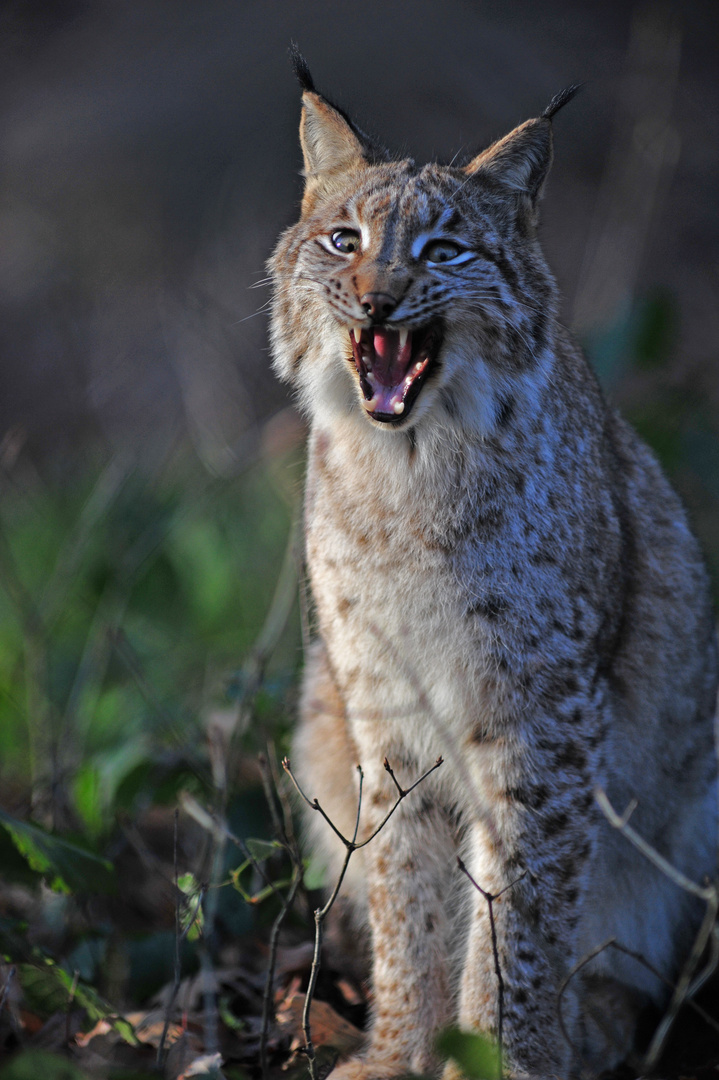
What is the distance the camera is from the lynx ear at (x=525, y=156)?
10.6ft

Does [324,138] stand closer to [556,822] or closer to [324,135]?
[324,135]

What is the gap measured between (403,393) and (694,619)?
1.64 m

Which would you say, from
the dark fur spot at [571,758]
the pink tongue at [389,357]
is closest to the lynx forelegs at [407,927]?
the dark fur spot at [571,758]

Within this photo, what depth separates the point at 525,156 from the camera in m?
3.28

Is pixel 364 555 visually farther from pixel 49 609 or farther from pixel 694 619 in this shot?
pixel 49 609

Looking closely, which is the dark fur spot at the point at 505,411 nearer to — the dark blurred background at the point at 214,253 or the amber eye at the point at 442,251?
the amber eye at the point at 442,251

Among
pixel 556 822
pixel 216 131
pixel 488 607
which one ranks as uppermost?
pixel 216 131

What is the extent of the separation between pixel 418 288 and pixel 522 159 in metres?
0.71

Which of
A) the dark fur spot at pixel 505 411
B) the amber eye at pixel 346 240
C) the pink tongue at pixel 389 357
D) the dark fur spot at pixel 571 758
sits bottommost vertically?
the dark fur spot at pixel 571 758

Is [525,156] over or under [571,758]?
over

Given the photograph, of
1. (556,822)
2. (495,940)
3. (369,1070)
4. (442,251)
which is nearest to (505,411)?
(442,251)

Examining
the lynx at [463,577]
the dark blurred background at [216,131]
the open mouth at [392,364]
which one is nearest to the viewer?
the open mouth at [392,364]

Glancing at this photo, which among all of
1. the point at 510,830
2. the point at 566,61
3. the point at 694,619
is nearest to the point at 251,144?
the point at 566,61

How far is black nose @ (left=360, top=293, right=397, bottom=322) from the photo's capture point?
2830 mm
